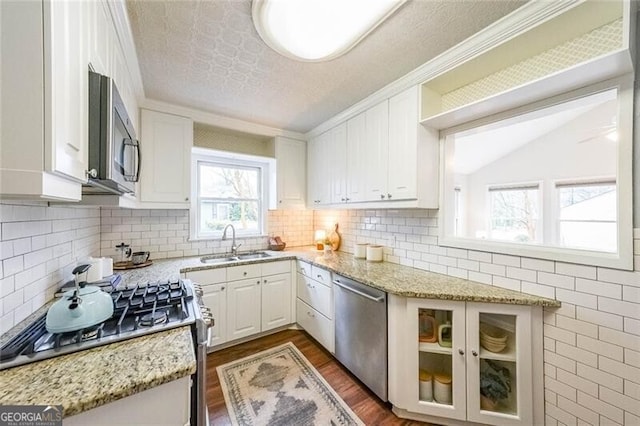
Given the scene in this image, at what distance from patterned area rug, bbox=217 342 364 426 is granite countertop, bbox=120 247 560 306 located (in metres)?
0.86

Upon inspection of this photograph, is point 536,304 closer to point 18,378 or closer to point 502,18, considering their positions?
point 502,18

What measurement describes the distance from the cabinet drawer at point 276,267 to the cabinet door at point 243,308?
125 mm

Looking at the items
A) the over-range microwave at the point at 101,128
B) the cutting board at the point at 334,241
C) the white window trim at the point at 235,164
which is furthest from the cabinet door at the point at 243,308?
the over-range microwave at the point at 101,128

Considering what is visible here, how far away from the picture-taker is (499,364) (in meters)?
1.55

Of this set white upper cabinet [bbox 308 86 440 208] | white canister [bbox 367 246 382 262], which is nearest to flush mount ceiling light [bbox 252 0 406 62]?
white upper cabinet [bbox 308 86 440 208]

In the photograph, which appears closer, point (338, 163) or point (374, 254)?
point (374, 254)

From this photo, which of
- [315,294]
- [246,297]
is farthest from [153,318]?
[315,294]

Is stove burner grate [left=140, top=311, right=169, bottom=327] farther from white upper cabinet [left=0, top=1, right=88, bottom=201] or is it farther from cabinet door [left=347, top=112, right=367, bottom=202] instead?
cabinet door [left=347, top=112, right=367, bottom=202]

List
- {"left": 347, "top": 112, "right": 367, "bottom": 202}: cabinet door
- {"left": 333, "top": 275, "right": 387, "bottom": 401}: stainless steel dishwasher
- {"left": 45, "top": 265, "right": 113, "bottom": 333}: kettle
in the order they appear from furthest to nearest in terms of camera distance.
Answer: {"left": 347, "top": 112, "right": 367, "bottom": 202}: cabinet door → {"left": 333, "top": 275, "right": 387, "bottom": 401}: stainless steel dishwasher → {"left": 45, "top": 265, "right": 113, "bottom": 333}: kettle

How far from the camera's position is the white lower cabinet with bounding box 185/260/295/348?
7.42 ft

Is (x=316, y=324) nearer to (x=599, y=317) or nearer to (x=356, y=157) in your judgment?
(x=356, y=157)

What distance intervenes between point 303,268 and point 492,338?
169 cm

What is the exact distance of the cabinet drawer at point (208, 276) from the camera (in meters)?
2.18

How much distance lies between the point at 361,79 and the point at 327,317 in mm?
2037
